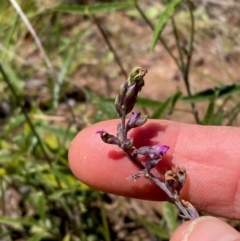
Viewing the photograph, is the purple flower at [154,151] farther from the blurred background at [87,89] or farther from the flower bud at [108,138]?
the blurred background at [87,89]

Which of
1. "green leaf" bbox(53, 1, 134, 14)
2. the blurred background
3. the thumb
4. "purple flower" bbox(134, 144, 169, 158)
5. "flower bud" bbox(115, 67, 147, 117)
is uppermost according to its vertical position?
"green leaf" bbox(53, 1, 134, 14)

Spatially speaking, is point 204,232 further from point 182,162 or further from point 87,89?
point 87,89

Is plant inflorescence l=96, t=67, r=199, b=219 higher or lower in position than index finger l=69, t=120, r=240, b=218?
higher

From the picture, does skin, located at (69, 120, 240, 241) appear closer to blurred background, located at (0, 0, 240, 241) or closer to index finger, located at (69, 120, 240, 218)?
index finger, located at (69, 120, 240, 218)

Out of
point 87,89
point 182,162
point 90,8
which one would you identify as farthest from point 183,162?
point 87,89

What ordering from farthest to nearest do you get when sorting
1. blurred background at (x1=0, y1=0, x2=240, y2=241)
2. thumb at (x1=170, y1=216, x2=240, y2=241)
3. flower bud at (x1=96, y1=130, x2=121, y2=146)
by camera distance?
blurred background at (x1=0, y1=0, x2=240, y2=241)
flower bud at (x1=96, y1=130, x2=121, y2=146)
thumb at (x1=170, y1=216, x2=240, y2=241)

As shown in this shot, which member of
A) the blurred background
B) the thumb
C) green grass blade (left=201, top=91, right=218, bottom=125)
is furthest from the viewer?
the blurred background

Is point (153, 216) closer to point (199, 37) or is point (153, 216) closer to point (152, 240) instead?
point (152, 240)

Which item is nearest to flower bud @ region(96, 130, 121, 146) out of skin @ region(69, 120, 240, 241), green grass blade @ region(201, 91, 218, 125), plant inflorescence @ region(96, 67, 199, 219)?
plant inflorescence @ region(96, 67, 199, 219)

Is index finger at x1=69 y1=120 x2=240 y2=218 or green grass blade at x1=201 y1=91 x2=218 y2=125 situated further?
green grass blade at x1=201 y1=91 x2=218 y2=125
